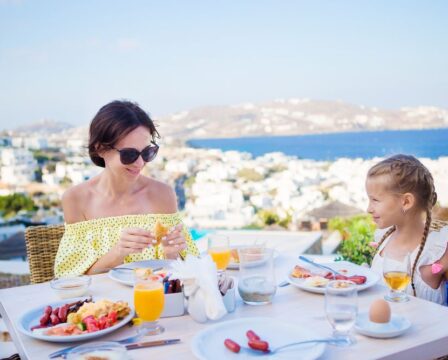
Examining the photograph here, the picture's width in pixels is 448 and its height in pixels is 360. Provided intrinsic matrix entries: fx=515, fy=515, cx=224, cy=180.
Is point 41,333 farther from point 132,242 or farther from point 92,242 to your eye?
point 92,242

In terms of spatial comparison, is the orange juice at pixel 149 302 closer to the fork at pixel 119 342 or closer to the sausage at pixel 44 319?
the fork at pixel 119 342

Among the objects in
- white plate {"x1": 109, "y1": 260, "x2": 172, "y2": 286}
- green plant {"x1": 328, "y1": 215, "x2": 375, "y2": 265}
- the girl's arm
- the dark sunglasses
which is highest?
the dark sunglasses

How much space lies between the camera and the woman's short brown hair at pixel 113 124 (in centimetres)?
226

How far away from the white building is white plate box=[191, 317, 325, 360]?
7.65 m

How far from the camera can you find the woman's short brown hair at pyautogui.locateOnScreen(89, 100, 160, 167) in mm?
2260

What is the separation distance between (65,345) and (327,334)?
646 mm

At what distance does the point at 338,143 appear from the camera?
18.7 metres

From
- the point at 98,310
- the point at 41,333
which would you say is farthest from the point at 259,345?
the point at 41,333

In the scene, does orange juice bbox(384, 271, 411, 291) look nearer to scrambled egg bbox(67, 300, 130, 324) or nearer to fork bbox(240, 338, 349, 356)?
fork bbox(240, 338, 349, 356)

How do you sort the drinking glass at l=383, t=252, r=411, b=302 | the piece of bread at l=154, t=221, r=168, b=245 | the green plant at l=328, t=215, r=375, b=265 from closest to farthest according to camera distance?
1. the drinking glass at l=383, t=252, r=411, b=302
2. the piece of bread at l=154, t=221, r=168, b=245
3. the green plant at l=328, t=215, r=375, b=265

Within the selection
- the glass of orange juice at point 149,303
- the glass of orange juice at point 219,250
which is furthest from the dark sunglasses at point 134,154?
the glass of orange juice at point 149,303

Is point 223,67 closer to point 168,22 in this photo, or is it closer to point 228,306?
point 168,22

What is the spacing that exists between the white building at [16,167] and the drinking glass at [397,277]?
769cm

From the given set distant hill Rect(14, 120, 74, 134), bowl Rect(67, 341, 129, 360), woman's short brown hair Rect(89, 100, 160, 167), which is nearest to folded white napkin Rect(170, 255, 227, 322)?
bowl Rect(67, 341, 129, 360)
